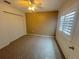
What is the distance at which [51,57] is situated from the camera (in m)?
2.54

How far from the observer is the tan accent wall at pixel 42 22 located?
18.7 feet

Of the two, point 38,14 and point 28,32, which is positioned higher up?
point 38,14

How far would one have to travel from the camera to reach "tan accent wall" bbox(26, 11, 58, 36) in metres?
5.71

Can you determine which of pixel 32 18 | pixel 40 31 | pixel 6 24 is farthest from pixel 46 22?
pixel 6 24

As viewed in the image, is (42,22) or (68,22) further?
(42,22)

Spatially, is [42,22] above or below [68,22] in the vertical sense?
above

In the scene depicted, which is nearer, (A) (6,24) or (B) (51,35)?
(A) (6,24)

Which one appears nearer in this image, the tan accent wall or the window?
the window

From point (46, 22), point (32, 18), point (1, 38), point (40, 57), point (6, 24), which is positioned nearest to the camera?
point (40, 57)

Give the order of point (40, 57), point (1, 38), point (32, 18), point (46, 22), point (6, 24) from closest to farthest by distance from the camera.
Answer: point (40, 57) → point (1, 38) → point (6, 24) → point (46, 22) → point (32, 18)

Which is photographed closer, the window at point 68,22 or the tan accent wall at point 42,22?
the window at point 68,22

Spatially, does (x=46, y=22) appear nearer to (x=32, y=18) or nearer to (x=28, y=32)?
(x=32, y=18)

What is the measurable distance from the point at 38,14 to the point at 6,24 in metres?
3.13

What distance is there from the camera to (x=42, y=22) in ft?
19.7
